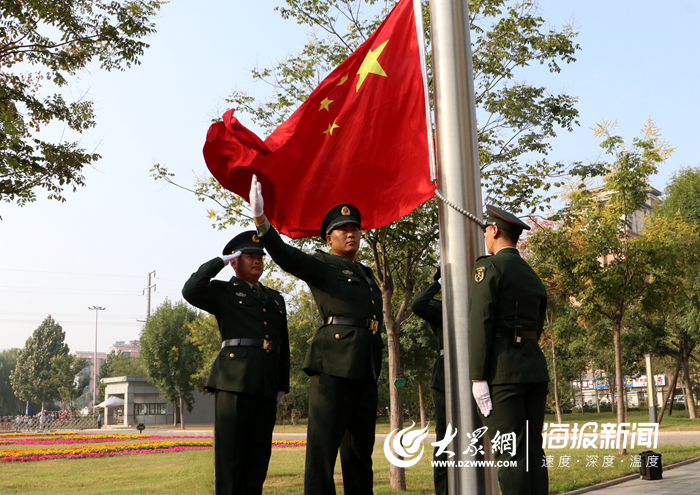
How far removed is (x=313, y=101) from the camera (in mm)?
5578

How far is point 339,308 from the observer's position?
15.1 feet

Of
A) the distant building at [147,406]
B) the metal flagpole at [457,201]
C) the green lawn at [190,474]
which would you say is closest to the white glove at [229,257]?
the metal flagpole at [457,201]

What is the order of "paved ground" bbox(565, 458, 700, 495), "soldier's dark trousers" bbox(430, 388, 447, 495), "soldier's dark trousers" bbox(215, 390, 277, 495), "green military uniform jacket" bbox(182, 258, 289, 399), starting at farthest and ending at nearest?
"paved ground" bbox(565, 458, 700, 495) → "soldier's dark trousers" bbox(430, 388, 447, 495) → "green military uniform jacket" bbox(182, 258, 289, 399) → "soldier's dark trousers" bbox(215, 390, 277, 495)

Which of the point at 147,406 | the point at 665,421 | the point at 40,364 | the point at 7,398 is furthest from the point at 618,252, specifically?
the point at 7,398

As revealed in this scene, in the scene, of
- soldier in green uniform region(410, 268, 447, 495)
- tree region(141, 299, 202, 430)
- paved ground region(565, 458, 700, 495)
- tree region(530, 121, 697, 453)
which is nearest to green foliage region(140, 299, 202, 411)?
tree region(141, 299, 202, 430)

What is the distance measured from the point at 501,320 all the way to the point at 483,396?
573 millimetres

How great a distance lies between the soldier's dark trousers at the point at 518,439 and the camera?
13.4 feet

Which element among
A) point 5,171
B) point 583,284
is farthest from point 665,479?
point 5,171

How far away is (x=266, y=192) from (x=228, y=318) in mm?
1115

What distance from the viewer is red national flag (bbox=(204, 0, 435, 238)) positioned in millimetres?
5172

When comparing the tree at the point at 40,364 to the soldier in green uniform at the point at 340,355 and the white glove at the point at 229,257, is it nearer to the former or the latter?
the white glove at the point at 229,257

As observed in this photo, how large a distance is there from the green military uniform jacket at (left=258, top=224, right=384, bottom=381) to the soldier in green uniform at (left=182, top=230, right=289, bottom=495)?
77cm

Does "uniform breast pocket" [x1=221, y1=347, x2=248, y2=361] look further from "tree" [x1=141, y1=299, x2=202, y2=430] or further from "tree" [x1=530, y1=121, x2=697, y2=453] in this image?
"tree" [x1=141, y1=299, x2=202, y2=430]

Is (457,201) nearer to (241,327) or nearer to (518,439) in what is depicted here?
(518,439)
